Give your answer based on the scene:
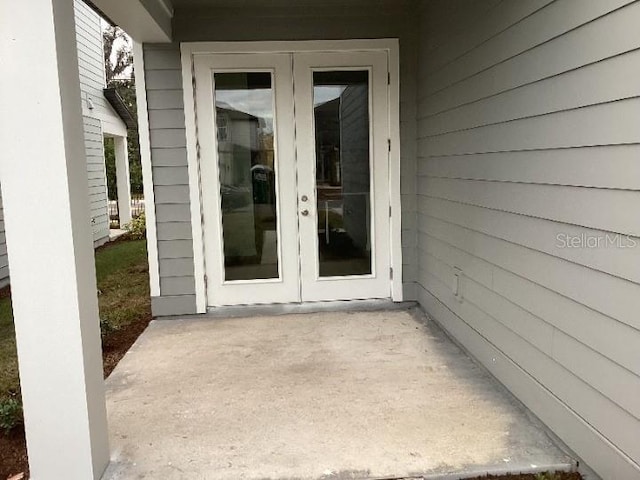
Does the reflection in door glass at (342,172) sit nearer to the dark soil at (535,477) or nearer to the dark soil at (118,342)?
the dark soil at (118,342)

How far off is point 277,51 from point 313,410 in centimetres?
277

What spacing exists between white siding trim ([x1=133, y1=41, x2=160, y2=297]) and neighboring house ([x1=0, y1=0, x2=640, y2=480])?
0.05 ft

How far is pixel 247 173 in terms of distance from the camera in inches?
171

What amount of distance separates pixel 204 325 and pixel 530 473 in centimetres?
270

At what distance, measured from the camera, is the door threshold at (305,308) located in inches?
175

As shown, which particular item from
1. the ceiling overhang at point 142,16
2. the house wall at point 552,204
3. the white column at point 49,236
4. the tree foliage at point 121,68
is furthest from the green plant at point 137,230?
the tree foliage at point 121,68

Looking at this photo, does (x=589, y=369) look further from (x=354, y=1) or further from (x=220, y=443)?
(x=354, y=1)

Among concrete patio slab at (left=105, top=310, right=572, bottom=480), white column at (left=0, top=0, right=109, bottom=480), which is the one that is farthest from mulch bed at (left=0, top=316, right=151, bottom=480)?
white column at (left=0, top=0, right=109, bottom=480)

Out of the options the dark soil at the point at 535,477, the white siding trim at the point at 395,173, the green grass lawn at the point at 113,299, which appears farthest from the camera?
the white siding trim at the point at 395,173

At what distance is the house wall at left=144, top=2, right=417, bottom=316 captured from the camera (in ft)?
13.6

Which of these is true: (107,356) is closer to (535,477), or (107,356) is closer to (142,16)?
(142,16)

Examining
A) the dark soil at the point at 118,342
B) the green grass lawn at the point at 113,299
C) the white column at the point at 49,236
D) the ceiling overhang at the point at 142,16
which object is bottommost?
the dark soil at the point at 118,342

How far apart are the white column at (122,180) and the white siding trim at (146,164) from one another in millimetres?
6967

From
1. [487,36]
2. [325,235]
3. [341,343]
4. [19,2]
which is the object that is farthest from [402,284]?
[19,2]
